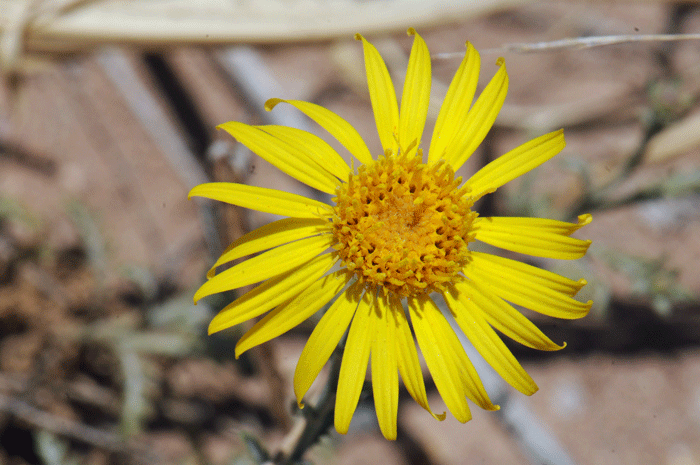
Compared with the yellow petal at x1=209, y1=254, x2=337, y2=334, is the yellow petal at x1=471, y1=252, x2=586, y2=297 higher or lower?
lower

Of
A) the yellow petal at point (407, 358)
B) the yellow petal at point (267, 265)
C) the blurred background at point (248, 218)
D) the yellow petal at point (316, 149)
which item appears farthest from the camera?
the blurred background at point (248, 218)

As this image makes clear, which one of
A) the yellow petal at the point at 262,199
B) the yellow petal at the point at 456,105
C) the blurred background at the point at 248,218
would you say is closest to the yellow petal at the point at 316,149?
the yellow petal at the point at 262,199

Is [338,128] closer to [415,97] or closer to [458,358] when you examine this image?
[415,97]

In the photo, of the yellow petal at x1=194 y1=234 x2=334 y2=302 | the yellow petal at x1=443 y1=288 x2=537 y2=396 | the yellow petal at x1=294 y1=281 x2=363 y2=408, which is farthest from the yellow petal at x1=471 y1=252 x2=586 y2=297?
the yellow petal at x1=194 y1=234 x2=334 y2=302

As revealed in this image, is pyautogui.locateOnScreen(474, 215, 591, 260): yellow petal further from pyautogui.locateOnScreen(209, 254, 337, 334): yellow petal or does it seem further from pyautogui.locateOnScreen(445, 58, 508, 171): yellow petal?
pyautogui.locateOnScreen(209, 254, 337, 334): yellow petal

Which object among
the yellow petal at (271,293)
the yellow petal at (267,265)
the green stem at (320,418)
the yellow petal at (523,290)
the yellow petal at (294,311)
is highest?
the yellow petal at (267,265)

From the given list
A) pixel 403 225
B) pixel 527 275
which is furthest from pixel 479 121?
pixel 527 275

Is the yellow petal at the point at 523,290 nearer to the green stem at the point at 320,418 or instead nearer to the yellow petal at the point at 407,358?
the yellow petal at the point at 407,358
